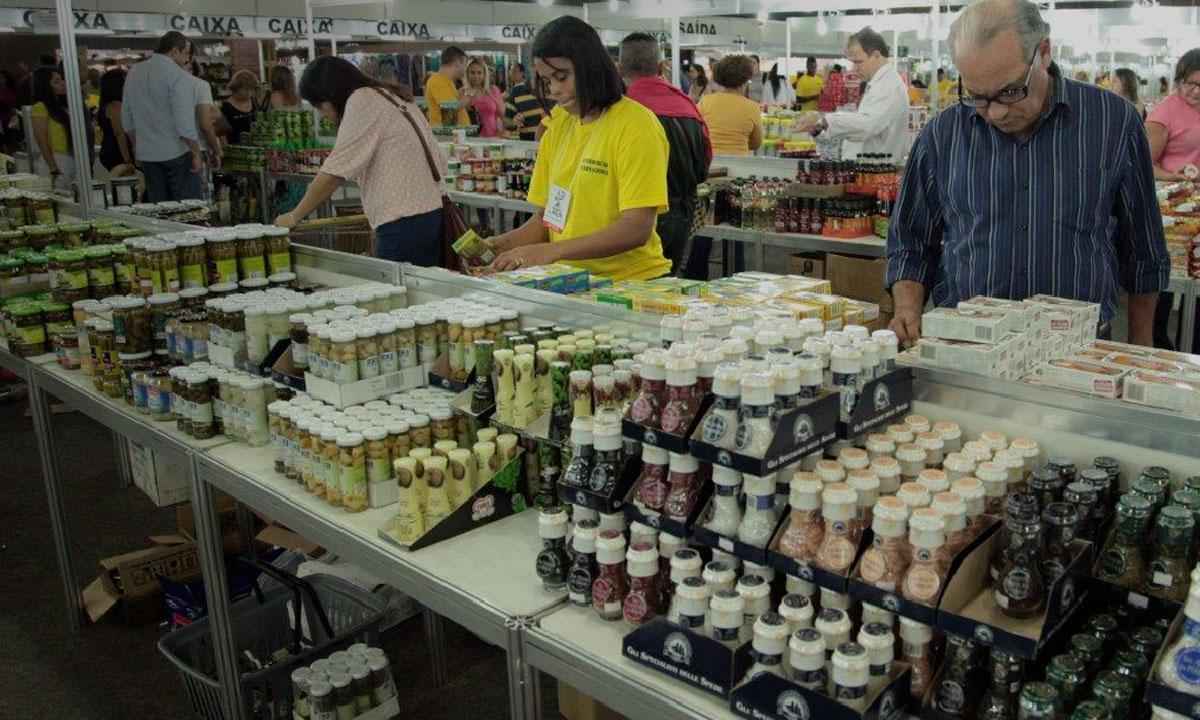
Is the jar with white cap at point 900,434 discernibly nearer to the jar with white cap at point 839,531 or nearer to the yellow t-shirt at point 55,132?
the jar with white cap at point 839,531

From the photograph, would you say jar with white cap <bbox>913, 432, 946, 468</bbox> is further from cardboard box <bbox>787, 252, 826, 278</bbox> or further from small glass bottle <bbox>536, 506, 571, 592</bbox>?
cardboard box <bbox>787, 252, 826, 278</bbox>

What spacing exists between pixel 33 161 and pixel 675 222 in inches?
292

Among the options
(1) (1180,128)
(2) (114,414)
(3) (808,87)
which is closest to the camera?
(2) (114,414)

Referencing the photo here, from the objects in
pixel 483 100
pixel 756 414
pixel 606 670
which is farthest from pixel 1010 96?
pixel 483 100

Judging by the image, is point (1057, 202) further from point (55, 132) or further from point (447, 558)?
point (55, 132)

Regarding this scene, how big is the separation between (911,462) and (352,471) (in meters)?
1.31

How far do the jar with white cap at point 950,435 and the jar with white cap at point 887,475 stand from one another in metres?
0.16

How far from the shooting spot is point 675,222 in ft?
15.9

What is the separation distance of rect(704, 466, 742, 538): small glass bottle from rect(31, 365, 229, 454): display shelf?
5.86ft

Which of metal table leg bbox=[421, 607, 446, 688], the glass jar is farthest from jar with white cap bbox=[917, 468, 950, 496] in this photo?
the glass jar

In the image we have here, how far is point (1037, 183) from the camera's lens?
2.74m

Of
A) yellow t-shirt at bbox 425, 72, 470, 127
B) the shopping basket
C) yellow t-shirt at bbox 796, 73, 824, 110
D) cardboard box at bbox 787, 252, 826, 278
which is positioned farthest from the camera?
yellow t-shirt at bbox 796, 73, 824, 110

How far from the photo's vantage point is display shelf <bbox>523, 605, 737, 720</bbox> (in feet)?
5.66

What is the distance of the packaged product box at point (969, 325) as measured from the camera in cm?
201
